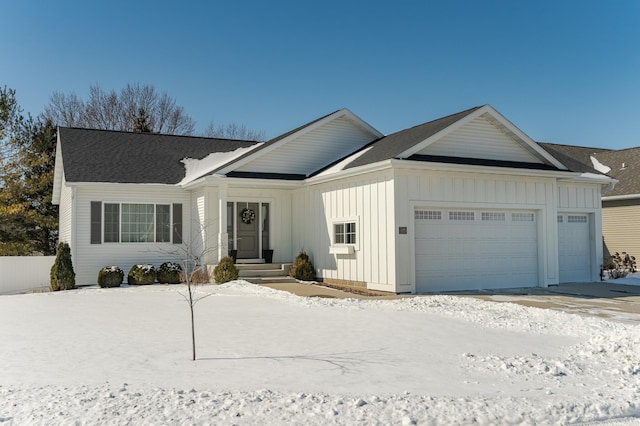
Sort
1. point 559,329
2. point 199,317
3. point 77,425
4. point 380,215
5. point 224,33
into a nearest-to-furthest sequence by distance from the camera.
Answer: point 77,425
point 559,329
point 199,317
point 380,215
point 224,33

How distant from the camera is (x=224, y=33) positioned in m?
21.4

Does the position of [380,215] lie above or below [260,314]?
above

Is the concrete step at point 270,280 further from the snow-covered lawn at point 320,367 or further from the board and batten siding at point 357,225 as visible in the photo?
the snow-covered lawn at point 320,367

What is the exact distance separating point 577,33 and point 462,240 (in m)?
9.80

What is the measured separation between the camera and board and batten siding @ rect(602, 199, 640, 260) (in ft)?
75.6

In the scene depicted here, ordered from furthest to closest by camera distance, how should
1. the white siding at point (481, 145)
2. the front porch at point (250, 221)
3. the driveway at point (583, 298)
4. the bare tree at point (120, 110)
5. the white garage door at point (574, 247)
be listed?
the bare tree at point (120, 110) → the front porch at point (250, 221) → the white garage door at point (574, 247) → the white siding at point (481, 145) → the driveway at point (583, 298)

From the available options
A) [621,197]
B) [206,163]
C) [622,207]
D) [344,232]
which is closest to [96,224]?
[206,163]

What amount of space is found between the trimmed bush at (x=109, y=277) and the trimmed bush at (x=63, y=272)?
29.9 inches

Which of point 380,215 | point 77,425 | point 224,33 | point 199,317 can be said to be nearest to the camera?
point 77,425

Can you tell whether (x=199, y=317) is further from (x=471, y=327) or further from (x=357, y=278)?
(x=357, y=278)

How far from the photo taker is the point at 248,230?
60.4ft

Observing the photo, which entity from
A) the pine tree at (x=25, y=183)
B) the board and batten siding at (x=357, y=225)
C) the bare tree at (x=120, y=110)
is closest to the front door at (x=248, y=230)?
the board and batten siding at (x=357, y=225)

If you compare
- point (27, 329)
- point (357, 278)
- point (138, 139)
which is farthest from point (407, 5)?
point (27, 329)

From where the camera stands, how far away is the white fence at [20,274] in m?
19.7
